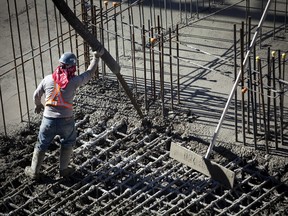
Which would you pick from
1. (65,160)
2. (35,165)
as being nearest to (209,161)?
(65,160)

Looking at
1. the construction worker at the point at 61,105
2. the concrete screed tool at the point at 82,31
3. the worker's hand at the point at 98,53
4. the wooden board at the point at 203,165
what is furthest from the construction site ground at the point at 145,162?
the worker's hand at the point at 98,53

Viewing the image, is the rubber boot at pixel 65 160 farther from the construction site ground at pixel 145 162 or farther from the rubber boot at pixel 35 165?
the rubber boot at pixel 35 165

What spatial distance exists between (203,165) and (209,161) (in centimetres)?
13

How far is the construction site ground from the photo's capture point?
1255 cm

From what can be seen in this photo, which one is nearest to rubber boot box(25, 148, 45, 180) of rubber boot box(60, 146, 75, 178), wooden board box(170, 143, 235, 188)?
rubber boot box(60, 146, 75, 178)

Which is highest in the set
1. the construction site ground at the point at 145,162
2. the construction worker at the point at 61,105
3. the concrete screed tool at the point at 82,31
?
the concrete screed tool at the point at 82,31

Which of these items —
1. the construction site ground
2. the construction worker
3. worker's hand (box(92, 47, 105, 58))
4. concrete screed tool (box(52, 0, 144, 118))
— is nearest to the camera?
concrete screed tool (box(52, 0, 144, 118))

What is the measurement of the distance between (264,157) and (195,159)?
3.38 ft

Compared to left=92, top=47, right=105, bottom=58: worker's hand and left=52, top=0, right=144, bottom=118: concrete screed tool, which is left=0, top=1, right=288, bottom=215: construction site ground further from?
left=92, top=47, right=105, bottom=58: worker's hand

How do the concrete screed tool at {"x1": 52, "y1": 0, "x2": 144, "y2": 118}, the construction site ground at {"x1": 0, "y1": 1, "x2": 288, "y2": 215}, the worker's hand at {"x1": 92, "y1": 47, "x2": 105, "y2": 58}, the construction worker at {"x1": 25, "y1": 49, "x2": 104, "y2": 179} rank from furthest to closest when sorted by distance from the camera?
the worker's hand at {"x1": 92, "y1": 47, "x2": 105, "y2": 58}
the construction worker at {"x1": 25, "y1": 49, "x2": 104, "y2": 179}
the construction site ground at {"x1": 0, "y1": 1, "x2": 288, "y2": 215}
the concrete screed tool at {"x1": 52, "y1": 0, "x2": 144, "y2": 118}

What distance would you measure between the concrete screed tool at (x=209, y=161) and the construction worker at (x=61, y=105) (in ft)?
5.27

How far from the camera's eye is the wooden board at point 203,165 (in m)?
12.6

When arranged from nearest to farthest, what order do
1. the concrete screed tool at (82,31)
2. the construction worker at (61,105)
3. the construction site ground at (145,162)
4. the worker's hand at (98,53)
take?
the concrete screed tool at (82,31) < the construction site ground at (145,162) < the construction worker at (61,105) < the worker's hand at (98,53)

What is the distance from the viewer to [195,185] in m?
12.9
